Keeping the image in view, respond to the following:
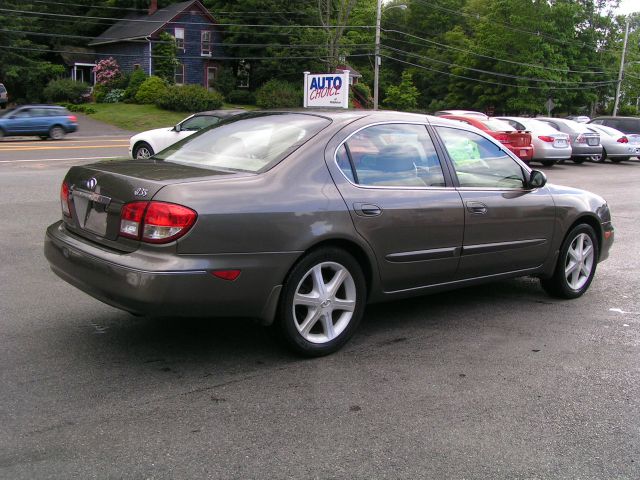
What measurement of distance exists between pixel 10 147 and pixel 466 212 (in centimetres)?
2119

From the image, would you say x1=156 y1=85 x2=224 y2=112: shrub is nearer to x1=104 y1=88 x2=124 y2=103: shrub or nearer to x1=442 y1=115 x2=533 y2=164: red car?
x1=104 y1=88 x2=124 y2=103: shrub

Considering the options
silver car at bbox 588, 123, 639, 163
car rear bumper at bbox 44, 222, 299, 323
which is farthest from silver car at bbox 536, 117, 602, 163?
car rear bumper at bbox 44, 222, 299, 323

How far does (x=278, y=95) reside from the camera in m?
45.2

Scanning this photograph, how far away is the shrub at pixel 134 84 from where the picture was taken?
45.0m

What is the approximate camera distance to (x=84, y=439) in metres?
3.21

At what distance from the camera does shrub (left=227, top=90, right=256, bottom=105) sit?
50031mm

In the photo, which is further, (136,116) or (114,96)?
(114,96)

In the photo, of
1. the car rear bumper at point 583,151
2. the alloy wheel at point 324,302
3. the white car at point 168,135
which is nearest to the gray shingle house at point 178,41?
the white car at point 168,135

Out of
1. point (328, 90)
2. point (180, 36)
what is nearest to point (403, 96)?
point (180, 36)

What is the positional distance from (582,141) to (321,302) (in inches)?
794

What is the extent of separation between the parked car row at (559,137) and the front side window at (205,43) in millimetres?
34576

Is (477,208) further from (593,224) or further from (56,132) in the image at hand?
(56,132)

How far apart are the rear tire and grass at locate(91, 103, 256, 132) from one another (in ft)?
23.0

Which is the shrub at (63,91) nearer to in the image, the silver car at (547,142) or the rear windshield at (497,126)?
the silver car at (547,142)
